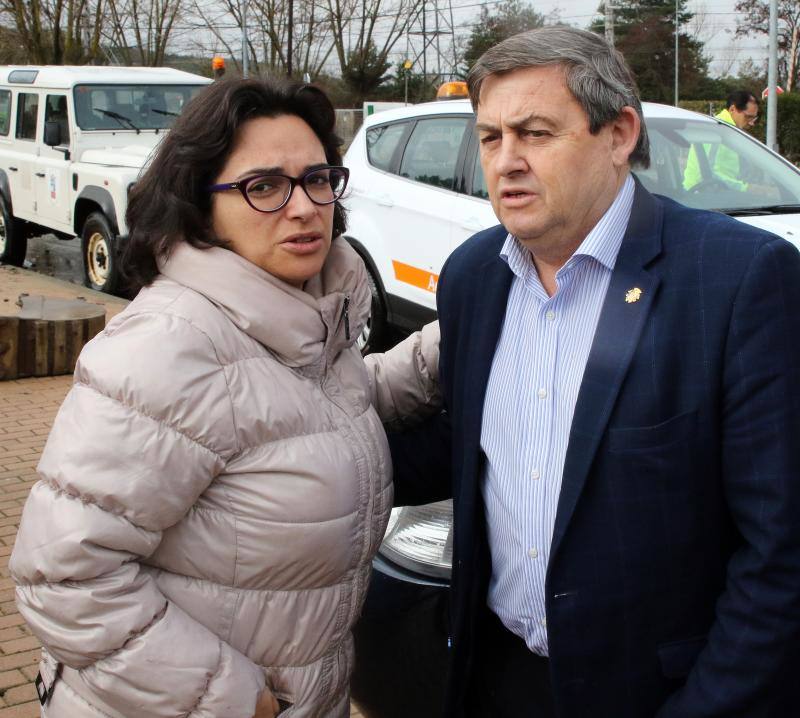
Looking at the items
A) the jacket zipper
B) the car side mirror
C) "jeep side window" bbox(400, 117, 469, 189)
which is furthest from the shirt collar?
the car side mirror

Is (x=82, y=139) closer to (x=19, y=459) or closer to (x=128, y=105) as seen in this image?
(x=128, y=105)

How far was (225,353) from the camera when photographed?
1.81m

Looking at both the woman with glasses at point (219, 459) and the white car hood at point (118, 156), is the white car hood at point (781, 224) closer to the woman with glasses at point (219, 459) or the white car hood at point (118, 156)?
the woman with glasses at point (219, 459)

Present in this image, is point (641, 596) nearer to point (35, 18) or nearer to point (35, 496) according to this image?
point (35, 496)

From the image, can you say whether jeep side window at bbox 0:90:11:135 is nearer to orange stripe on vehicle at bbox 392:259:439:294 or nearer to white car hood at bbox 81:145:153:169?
white car hood at bbox 81:145:153:169

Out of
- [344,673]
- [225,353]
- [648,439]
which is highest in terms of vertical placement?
[225,353]

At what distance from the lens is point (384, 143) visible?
7715mm

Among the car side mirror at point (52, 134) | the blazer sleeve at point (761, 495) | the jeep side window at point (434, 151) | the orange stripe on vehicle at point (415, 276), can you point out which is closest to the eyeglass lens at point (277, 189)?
the blazer sleeve at point (761, 495)

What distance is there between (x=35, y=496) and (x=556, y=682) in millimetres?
961

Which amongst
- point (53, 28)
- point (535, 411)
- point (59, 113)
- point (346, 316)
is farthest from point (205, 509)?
point (53, 28)

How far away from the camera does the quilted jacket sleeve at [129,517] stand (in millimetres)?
1659

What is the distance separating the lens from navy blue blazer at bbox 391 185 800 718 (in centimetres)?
165

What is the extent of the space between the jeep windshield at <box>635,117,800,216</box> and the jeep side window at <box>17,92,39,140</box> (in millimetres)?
7351

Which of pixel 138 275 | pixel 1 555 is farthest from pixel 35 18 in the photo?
pixel 138 275
